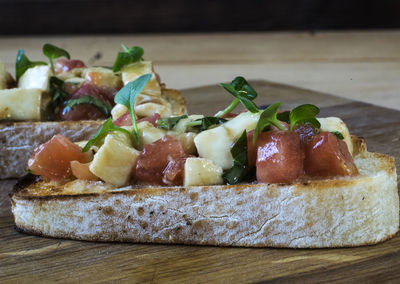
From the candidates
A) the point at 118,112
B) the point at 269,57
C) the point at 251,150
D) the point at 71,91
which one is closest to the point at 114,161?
the point at 251,150

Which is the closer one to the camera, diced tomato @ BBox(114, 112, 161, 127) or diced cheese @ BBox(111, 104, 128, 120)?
diced tomato @ BBox(114, 112, 161, 127)

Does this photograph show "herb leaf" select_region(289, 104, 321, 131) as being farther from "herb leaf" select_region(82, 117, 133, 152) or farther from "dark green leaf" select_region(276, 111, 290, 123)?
"herb leaf" select_region(82, 117, 133, 152)

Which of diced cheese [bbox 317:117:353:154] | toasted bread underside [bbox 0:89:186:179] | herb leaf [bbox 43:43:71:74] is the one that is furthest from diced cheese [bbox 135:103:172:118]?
diced cheese [bbox 317:117:353:154]

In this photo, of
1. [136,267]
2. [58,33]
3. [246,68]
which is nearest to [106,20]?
[58,33]

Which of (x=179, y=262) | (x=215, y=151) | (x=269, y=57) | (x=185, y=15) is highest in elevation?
(x=185, y=15)

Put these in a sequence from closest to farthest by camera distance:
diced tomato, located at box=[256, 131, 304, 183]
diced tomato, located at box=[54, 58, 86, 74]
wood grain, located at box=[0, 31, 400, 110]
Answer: diced tomato, located at box=[256, 131, 304, 183] < diced tomato, located at box=[54, 58, 86, 74] < wood grain, located at box=[0, 31, 400, 110]

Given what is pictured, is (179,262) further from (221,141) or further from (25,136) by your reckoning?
(25,136)

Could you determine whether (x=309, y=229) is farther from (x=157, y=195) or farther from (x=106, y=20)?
(x=106, y=20)
